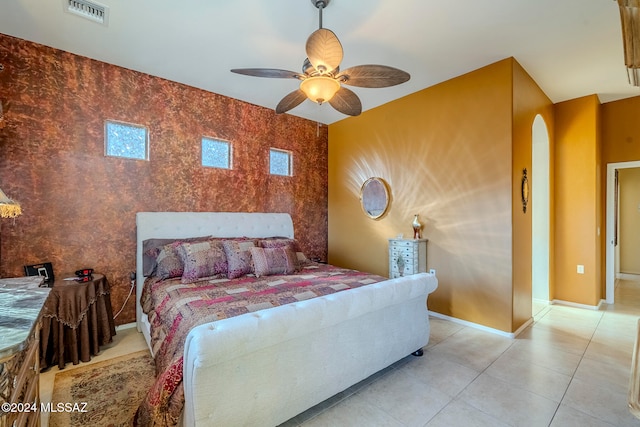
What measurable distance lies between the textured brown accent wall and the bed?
3.76 ft

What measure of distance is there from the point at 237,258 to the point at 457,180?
2.78m

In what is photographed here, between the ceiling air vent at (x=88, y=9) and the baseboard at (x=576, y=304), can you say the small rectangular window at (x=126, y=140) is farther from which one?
the baseboard at (x=576, y=304)

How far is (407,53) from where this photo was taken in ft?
9.93

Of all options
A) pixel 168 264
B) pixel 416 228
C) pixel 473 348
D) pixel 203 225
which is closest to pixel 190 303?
pixel 168 264

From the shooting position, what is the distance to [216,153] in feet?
13.3

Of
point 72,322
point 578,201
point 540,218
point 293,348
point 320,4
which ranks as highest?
point 320,4

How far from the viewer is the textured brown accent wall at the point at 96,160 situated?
2.78 metres

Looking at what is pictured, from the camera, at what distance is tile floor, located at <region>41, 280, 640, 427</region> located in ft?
6.13

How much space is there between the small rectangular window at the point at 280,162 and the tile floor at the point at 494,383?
113 inches

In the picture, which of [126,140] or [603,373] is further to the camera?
[126,140]

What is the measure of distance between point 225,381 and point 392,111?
13.2 feet

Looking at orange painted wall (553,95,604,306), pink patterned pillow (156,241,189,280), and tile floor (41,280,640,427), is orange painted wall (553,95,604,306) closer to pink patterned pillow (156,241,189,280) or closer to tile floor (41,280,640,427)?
tile floor (41,280,640,427)

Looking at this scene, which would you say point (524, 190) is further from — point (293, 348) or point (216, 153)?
Answer: point (216, 153)

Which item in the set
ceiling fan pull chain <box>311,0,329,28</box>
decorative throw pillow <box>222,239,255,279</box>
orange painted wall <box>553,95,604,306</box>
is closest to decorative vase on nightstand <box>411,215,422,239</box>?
decorative throw pillow <box>222,239,255,279</box>
